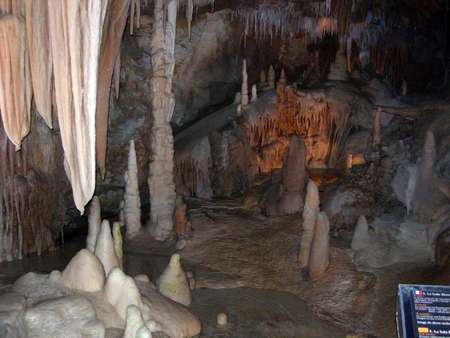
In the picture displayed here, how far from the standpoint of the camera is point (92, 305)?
21.0 ft

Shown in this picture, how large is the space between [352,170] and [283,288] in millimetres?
5168

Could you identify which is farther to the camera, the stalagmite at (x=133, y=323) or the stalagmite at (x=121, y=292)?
the stalagmite at (x=121, y=292)

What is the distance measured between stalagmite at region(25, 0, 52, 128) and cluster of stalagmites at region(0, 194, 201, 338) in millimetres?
2053

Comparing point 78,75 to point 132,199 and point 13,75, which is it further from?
point 132,199

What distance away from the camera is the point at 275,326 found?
7707 millimetres

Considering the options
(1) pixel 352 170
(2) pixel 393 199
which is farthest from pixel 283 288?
(1) pixel 352 170

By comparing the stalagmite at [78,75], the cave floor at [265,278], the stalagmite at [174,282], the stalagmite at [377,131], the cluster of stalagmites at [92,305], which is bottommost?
the cave floor at [265,278]

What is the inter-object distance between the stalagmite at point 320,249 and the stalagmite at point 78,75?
171 inches

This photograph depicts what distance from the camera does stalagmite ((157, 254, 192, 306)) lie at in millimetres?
8125

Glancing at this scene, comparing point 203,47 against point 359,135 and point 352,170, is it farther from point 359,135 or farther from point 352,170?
point 352,170

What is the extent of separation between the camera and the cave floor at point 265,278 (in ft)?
25.5

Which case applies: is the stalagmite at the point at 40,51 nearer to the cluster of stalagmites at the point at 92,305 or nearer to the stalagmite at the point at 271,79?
the cluster of stalagmites at the point at 92,305

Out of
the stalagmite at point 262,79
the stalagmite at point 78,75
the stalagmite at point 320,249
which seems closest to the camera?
the stalagmite at point 78,75

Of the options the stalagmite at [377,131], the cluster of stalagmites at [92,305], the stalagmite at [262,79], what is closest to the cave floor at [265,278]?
the cluster of stalagmites at [92,305]
